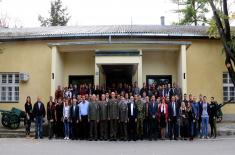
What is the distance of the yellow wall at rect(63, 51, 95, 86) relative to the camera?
23609 millimetres

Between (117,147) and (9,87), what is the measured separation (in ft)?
33.5

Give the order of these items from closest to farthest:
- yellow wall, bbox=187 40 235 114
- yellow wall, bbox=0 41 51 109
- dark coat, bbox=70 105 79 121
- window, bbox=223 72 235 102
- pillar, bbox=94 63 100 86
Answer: dark coat, bbox=70 105 79 121 < pillar, bbox=94 63 100 86 < yellow wall, bbox=187 40 235 114 < yellow wall, bbox=0 41 51 109 < window, bbox=223 72 235 102

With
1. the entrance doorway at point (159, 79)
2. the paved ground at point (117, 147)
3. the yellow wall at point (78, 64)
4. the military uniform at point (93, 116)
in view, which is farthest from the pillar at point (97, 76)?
the paved ground at point (117, 147)

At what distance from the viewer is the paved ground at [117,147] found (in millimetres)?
13891

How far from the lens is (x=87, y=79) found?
23.7 meters

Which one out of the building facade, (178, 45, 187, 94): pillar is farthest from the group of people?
the building facade

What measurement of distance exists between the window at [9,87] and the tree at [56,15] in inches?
1289

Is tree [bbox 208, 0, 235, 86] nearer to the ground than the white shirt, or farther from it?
farther from it

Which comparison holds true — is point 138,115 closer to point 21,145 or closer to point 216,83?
point 21,145

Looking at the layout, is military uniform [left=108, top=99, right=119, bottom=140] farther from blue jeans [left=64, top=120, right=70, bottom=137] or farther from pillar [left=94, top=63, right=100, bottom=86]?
pillar [left=94, top=63, right=100, bottom=86]

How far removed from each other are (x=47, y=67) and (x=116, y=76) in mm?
4118

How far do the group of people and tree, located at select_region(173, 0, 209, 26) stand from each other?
692 centimetres

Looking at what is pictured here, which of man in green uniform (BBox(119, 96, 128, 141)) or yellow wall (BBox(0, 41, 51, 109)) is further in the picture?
yellow wall (BBox(0, 41, 51, 109))

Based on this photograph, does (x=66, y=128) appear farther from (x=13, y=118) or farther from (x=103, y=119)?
(x=13, y=118)
